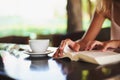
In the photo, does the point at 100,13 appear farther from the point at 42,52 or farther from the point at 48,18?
the point at 48,18

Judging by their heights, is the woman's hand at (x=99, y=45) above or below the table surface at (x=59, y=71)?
above

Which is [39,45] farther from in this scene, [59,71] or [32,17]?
[32,17]

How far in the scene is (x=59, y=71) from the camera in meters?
0.74

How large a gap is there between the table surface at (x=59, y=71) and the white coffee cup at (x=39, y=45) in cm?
17

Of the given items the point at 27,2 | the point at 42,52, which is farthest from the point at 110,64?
→ the point at 27,2

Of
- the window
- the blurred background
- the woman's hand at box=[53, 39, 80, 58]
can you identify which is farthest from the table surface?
the window

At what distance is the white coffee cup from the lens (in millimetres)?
1044

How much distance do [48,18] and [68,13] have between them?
0.37 m

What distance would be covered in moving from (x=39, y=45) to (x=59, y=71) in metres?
0.34

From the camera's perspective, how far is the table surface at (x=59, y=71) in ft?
2.13

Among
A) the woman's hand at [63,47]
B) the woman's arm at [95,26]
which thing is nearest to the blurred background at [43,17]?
the woman's arm at [95,26]

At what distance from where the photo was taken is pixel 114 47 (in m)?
1.13

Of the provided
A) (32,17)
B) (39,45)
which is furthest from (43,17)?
(39,45)

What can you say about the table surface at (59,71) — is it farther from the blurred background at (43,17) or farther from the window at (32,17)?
the window at (32,17)
